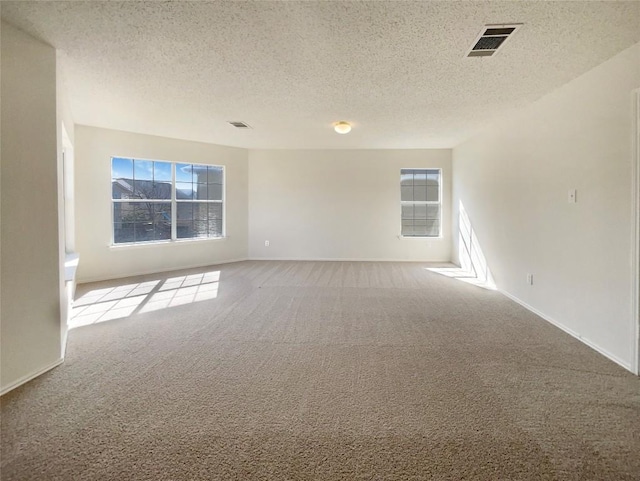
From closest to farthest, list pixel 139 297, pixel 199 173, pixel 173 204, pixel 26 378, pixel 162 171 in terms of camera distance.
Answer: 1. pixel 26 378
2. pixel 139 297
3. pixel 162 171
4. pixel 173 204
5. pixel 199 173

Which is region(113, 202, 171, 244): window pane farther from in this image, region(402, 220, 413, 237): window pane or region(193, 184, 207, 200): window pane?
region(402, 220, 413, 237): window pane

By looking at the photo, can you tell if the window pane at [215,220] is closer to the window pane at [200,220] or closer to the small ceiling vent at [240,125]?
the window pane at [200,220]

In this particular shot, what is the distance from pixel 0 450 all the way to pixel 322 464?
1.57 metres

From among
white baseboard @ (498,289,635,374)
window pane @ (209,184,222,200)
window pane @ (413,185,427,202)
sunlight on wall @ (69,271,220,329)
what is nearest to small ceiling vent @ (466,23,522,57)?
white baseboard @ (498,289,635,374)

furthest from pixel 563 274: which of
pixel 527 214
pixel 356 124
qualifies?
pixel 356 124

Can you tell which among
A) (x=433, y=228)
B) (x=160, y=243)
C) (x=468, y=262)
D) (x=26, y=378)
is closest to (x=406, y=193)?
(x=433, y=228)

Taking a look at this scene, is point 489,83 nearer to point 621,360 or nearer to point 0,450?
point 621,360

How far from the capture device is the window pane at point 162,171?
5988 mm

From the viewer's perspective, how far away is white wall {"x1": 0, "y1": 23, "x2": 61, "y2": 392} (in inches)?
86.4

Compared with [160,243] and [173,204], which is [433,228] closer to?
[173,204]

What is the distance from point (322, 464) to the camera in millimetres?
1500

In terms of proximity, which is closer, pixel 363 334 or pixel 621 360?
pixel 621 360

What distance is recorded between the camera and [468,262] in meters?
6.13

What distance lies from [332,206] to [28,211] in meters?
5.61
